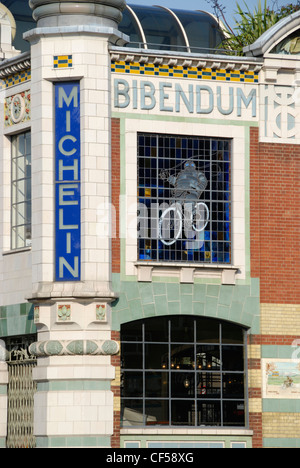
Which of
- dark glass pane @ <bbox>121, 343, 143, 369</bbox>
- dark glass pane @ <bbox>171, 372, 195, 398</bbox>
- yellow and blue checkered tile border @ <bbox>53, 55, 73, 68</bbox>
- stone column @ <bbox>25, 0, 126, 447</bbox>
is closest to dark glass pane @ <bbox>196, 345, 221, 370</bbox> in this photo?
dark glass pane @ <bbox>171, 372, 195, 398</bbox>

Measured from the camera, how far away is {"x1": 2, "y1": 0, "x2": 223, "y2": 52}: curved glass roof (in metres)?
44.6

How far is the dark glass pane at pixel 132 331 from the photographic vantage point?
37656 mm

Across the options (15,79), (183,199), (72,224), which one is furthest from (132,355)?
(15,79)

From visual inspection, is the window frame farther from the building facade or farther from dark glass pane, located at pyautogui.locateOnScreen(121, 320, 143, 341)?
dark glass pane, located at pyautogui.locateOnScreen(121, 320, 143, 341)

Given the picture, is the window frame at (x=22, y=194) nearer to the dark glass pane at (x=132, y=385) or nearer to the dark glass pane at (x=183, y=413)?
the dark glass pane at (x=132, y=385)

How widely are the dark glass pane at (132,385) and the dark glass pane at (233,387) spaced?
2.49 meters

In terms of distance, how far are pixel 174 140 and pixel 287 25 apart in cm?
469

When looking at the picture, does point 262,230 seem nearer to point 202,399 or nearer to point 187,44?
point 202,399

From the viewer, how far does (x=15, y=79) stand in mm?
39875

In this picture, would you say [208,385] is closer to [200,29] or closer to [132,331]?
[132,331]

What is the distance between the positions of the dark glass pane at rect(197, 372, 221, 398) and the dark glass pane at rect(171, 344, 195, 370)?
43 cm

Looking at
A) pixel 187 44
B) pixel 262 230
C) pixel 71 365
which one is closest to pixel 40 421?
pixel 71 365

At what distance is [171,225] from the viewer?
38.5 m

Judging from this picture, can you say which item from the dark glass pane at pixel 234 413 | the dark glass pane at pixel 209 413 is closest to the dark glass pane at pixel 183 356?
the dark glass pane at pixel 209 413
